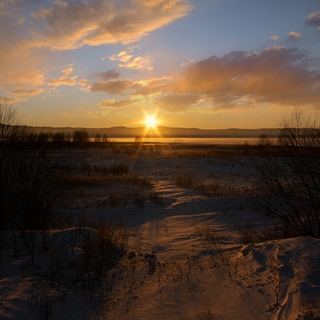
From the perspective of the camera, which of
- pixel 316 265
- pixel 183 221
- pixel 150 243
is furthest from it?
pixel 183 221

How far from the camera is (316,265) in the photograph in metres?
3.51

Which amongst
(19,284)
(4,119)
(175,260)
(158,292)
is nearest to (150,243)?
(175,260)

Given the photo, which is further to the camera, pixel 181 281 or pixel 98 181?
pixel 98 181

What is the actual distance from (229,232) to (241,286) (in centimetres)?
286

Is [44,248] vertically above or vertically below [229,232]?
above

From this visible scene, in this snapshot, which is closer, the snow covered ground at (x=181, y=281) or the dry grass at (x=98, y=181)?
the snow covered ground at (x=181, y=281)

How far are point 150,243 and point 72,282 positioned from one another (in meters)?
2.41

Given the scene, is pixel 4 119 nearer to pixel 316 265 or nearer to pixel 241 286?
pixel 241 286

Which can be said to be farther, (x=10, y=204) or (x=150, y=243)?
(x=150, y=243)

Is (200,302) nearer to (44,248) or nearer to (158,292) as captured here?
Result: (158,292)

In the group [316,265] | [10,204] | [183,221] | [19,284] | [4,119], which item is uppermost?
[4,119]

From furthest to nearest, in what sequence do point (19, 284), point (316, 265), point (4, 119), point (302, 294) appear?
1. point (4, 119)
2. point (316, 265)
3. point (19, 284)
4. point (302, 294)

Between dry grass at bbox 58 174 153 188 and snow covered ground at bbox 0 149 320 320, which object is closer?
snow covered ground at bbox 0 149 320 320

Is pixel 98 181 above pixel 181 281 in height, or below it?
above
